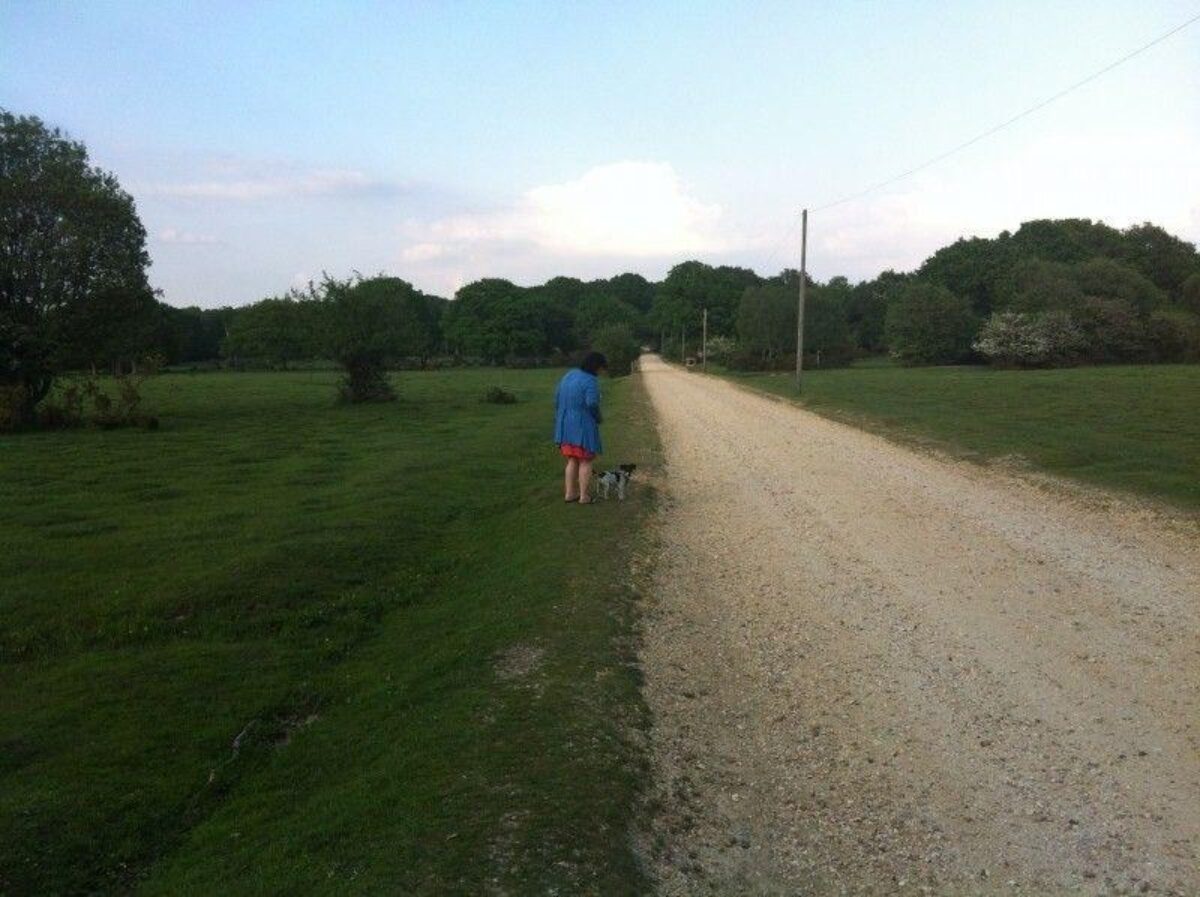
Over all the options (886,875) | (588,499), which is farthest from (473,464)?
(886,875)

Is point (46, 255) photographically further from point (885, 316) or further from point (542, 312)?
point (542, 312)

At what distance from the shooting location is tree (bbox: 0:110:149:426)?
26.7 m

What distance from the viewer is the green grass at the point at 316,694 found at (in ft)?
13.5

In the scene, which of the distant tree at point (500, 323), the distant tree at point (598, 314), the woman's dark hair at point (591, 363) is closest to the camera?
the woman's dark hair at point (591, 363)

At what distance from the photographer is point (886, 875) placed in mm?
3879

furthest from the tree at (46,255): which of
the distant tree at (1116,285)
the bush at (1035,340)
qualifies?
the distant tree at (1116,285)

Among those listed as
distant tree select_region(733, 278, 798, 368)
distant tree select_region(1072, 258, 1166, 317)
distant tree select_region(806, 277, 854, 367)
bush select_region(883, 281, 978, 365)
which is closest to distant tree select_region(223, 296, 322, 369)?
distant tree select_region(733, 278, 798, 368)

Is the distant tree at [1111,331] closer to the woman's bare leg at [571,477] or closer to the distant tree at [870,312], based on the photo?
the distant tree at [870,312]

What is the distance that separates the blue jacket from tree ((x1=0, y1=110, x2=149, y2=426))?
68.9ft

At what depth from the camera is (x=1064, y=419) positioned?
25.2m

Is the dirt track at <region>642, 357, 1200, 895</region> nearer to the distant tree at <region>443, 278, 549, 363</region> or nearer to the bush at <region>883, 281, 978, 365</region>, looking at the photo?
the bush at <region>883, 281, 978, 365</region>

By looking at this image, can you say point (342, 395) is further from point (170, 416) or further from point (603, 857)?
point (603, 857)

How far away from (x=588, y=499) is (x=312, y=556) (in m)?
3.84

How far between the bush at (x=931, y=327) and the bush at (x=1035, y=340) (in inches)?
385
